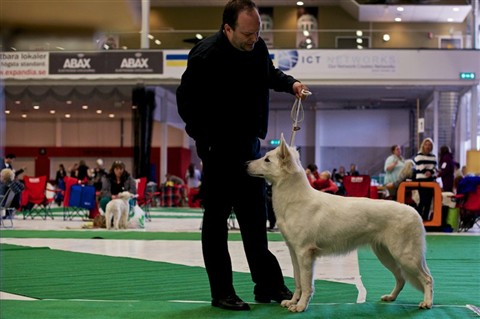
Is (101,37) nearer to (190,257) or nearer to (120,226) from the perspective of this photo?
(190,257)

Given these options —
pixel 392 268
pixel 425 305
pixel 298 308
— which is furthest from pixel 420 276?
pixel 298 308

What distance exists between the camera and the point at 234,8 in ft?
12.9

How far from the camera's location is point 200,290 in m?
5.10

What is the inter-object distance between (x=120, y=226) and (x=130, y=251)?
4.51 m

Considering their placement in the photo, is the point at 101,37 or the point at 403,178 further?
the point at 403,178

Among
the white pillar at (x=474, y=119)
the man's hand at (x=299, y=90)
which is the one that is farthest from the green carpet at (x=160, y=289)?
the white pillar at (x=474, y=119)

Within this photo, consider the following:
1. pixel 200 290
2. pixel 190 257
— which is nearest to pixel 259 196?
pixel 200 290

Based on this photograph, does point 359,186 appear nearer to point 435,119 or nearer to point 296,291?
point 296,291

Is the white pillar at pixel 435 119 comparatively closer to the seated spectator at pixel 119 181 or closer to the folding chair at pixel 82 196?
the folding chair at pixel 82 196

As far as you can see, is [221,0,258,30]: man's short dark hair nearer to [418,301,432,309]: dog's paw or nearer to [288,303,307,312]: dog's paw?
[288,303,307,312]: dog's paw

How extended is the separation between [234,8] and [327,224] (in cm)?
138

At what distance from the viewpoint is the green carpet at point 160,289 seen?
3918mm

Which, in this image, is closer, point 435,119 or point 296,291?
point 296,291

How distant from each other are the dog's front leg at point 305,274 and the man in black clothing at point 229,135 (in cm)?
33
